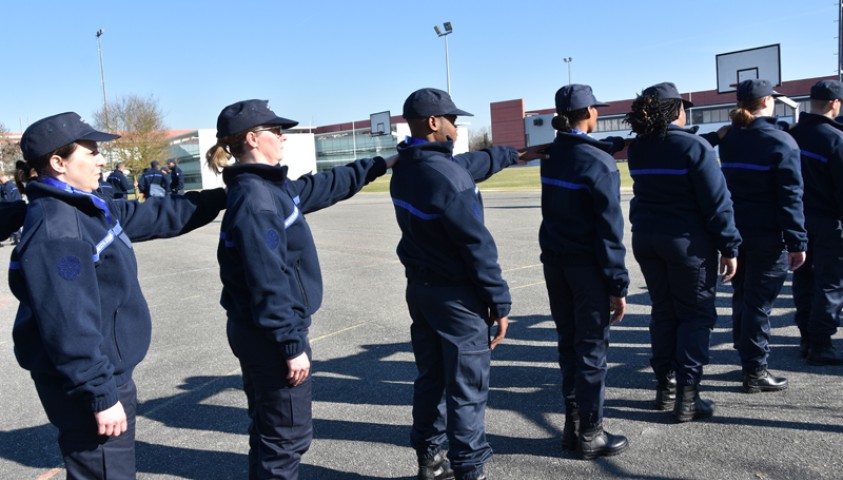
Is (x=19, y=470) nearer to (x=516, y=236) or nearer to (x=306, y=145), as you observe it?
(x=516, y=236)

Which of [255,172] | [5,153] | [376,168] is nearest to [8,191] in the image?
[376,168]

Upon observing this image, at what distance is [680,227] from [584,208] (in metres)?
0.76

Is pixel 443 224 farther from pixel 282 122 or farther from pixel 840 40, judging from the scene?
pixel 840 40

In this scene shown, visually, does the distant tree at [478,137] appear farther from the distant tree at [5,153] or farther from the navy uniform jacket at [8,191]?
the navy uniform jacket at [8,191]

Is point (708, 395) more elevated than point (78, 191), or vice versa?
point (78, 191)

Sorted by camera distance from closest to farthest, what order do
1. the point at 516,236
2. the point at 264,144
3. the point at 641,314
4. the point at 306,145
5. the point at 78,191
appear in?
the point at 78,191 < the point at 264,144 < the point at 641,314 < the point at 516,236 < the point at 306,145

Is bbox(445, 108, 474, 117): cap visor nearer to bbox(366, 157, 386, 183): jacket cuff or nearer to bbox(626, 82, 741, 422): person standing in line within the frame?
bbox(366, 157, 386, 183): jacket cuff

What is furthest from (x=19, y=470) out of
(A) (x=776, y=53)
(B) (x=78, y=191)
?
(A) (x=776, y=53)

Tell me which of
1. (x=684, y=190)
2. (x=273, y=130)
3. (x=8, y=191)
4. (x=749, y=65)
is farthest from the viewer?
(x=8, y=191)

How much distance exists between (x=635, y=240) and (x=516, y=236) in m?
9.65

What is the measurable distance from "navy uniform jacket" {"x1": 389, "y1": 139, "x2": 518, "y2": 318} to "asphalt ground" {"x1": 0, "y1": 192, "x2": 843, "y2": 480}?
3.82 ft

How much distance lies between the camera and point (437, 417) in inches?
149

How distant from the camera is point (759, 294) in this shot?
484 cm

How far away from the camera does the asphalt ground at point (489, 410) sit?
3.89 metres
